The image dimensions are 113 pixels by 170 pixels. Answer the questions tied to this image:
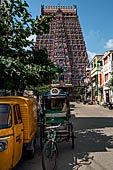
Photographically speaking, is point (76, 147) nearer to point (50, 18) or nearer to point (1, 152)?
point (1, 152)

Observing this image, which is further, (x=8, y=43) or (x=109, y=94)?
(x=109, y=94)

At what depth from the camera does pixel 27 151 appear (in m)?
6.87

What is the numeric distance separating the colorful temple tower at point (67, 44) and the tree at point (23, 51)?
76771mm

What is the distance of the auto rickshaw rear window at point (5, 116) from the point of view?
492 cm

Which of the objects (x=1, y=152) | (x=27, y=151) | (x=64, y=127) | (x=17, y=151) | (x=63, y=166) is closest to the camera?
(x=1, y=152)

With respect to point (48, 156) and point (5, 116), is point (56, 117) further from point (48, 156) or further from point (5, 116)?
point (5, 116)

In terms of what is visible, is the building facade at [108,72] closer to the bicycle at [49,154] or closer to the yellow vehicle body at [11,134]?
the yellow vehicle body at [11,134]

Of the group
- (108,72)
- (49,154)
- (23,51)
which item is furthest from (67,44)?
(49,154)

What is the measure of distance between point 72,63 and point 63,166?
292 ft

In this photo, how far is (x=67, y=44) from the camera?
3750 inches

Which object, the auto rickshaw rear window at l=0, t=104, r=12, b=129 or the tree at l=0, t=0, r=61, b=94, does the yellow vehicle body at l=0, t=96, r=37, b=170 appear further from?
the tree at l=0, t=0, r=61, b=94

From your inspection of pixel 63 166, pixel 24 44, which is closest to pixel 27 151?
pixel 63 166

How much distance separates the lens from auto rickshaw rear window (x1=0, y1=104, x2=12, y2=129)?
4915mm

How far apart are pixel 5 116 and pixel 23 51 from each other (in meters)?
4.54
